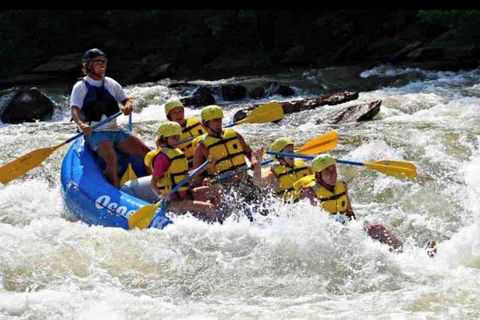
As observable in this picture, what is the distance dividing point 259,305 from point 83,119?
109 inches

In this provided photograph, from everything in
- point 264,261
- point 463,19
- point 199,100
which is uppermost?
point 264,261

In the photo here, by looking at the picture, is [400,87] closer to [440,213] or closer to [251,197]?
[440,213]

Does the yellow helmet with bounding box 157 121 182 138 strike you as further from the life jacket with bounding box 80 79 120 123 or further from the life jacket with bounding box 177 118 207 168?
the life jacket with bounding box 80 79 120 123

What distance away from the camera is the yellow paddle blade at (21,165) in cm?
618

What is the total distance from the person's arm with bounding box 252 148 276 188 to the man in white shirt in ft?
4.18

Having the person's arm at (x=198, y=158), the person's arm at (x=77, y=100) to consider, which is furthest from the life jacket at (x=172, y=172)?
the person's arm at (x=77, y=100)


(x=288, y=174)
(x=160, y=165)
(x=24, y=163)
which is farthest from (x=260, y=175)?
(x=24, y=163)

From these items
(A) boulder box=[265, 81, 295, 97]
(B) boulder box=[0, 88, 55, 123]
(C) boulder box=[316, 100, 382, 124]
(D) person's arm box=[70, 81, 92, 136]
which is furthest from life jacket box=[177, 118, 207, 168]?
(A) boulder box=[265, 81, 295, 97]

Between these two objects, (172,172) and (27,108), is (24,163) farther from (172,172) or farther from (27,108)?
(27,108)

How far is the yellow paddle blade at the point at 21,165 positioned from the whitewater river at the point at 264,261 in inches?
13.0

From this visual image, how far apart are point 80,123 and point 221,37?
1250 cm

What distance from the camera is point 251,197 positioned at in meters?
5.43

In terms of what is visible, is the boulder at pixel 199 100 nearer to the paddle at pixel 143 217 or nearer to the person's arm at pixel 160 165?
the person's arm at pixel 160 165

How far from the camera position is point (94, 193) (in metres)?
5.79
